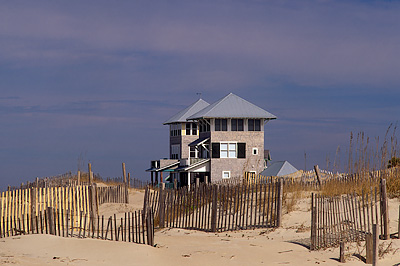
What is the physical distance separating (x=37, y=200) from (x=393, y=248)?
33.8 feet

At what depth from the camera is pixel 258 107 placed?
44812 mm

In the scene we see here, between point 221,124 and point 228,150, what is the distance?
2.31 meters

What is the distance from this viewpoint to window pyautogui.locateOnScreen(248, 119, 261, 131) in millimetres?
43562

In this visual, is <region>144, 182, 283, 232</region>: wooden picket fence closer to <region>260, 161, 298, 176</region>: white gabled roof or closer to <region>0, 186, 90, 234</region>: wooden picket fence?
<region>0, 186, 90, 234</region>: wooden picket fence

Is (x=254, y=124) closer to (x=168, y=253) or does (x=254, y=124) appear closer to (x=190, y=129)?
(x=190, y=129)

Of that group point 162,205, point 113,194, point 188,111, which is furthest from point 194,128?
point 162,205

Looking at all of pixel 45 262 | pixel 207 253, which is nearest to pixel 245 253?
pixel 207 253

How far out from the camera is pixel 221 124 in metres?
43.3

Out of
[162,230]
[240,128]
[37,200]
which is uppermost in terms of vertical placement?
[240,128]

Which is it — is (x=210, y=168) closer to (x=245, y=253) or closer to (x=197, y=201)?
(x=197, y=201)

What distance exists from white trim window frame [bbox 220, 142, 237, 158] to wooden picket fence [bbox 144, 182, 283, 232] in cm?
2479

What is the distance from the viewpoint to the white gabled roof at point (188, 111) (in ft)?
178

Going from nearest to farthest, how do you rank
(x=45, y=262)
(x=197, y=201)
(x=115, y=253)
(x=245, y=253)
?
(x=45, y=262)
(x=115, y=253)
(x=245, y=253)
(x=197, y=201)

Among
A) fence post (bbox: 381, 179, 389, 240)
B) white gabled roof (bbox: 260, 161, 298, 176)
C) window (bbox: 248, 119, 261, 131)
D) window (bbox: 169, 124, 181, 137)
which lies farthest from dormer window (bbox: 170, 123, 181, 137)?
fence post (bbox: 381, 179, 389, 240)
